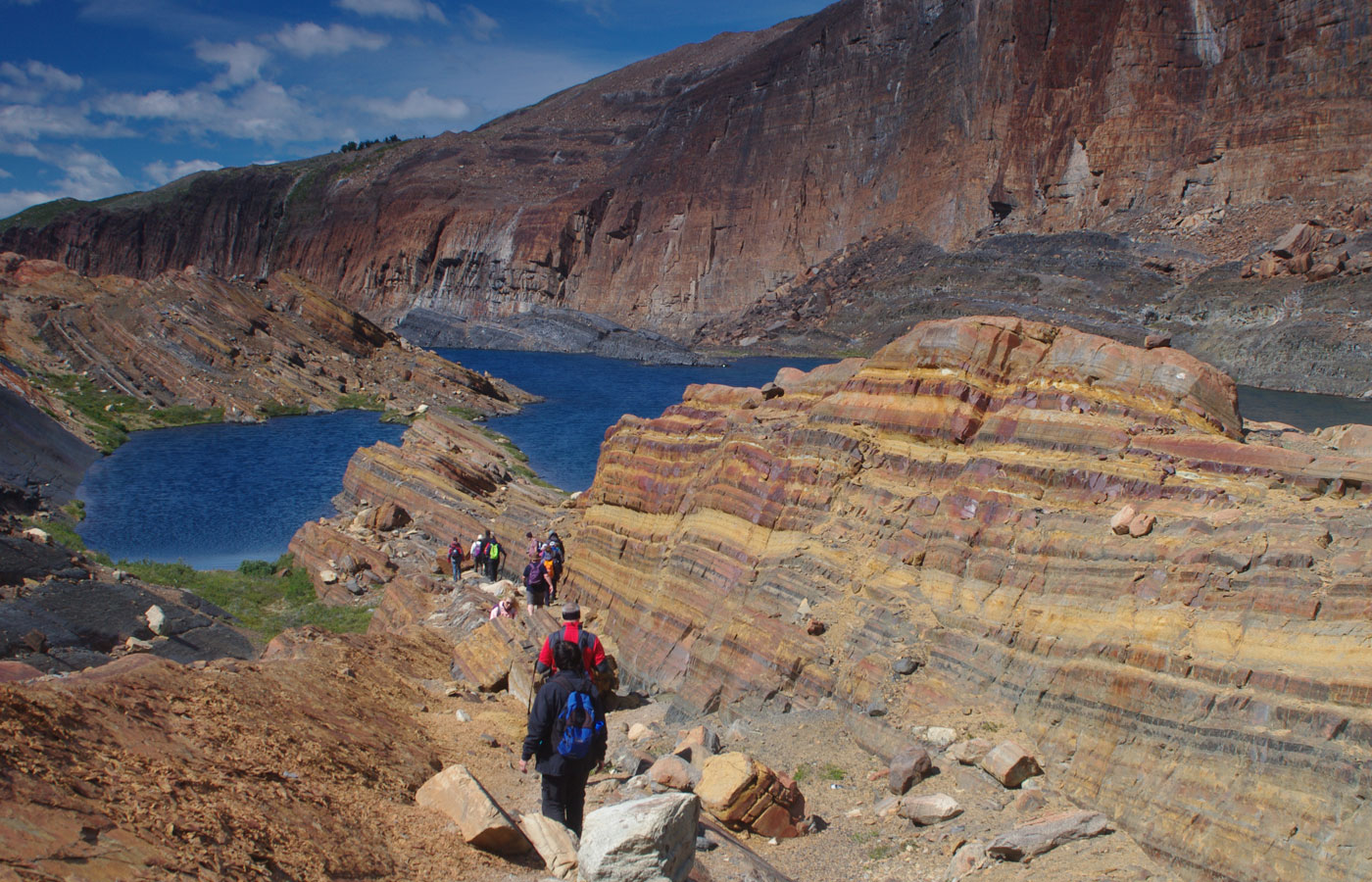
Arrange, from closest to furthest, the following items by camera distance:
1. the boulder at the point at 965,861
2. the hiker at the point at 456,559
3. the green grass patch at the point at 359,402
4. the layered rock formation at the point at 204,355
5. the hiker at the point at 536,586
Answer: the boulder at the point at 965,861 → the hiker at the point at 536,586 → the hiker at the point at 456,559 → the layered rock formation at the point at 204,355 → the green grass patch at the point at 359,402

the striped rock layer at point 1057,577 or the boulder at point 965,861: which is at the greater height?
the striped rock layer at point 1057,577

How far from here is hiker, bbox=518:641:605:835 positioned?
6.13 meters

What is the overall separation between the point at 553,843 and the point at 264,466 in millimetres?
30631

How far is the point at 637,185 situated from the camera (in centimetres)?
10769

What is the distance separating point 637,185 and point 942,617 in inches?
4081

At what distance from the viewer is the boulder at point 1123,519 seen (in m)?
8.38

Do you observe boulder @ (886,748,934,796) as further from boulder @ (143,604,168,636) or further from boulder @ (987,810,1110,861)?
boulder @ (143,604,168,636)

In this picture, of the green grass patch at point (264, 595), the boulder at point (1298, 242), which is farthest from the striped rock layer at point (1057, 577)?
the boulder at point (1298, 242)

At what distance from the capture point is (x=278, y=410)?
4416 centimetres

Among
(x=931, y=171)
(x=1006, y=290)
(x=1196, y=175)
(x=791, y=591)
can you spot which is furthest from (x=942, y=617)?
(x=931, y=171)

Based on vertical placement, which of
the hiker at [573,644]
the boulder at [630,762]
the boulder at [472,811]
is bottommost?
the boulder at [630,762]

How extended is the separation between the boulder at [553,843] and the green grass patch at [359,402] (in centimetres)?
4293

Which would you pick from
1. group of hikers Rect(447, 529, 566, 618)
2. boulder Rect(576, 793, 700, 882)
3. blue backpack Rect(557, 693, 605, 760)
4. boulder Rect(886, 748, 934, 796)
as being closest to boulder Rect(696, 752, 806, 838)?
boulder Rect(886, 748, 934, 796)

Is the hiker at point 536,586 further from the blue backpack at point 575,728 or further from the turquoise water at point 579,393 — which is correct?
the turquoise water at point 579,393
